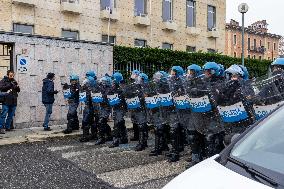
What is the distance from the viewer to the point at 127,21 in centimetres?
2542

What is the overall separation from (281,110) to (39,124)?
1096cm

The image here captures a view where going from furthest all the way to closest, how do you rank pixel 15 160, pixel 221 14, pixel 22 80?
1. pixel 221 14
2. pixel 22 80
3. pixel 15 160

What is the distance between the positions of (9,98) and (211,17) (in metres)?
23.3

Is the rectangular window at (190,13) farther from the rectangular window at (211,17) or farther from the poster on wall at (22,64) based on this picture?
the poster on wall at (22,64)

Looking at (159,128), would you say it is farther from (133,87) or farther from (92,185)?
(92,185)

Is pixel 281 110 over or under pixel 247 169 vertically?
over

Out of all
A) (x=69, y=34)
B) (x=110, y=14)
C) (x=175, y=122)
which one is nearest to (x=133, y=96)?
(x=175, y=122)

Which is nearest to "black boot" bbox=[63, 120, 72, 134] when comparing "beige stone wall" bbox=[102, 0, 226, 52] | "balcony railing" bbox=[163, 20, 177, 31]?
"beige stone wall" bbox=[102, 0, 226, 52]

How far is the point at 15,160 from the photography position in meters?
8.34

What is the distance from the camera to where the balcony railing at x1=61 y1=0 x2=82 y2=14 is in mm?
22109

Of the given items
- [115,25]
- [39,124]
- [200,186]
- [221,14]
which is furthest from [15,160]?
[221,14]

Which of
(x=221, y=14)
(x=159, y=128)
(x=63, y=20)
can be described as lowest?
(x=159, y=128)

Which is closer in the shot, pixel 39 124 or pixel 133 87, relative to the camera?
pixel 133 87

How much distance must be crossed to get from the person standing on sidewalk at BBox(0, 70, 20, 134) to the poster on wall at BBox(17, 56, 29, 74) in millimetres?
508
